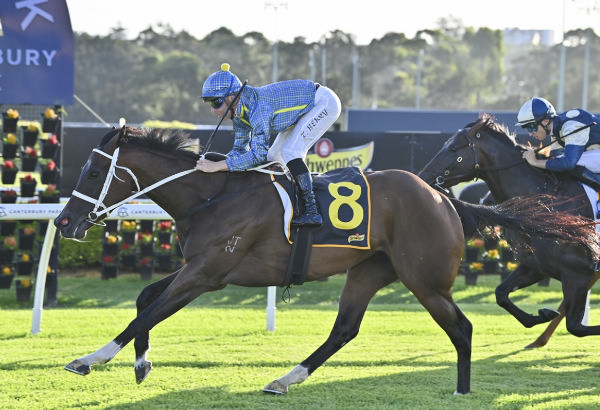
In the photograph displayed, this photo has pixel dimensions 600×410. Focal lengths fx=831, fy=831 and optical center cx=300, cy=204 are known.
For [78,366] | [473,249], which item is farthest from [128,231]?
[78,366]

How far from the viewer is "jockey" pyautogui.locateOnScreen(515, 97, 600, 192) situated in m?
5.76

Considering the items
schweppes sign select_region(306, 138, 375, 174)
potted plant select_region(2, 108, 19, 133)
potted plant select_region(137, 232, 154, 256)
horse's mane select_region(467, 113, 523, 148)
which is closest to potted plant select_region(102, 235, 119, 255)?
potted plant select_region(137, 232, 154, 256)

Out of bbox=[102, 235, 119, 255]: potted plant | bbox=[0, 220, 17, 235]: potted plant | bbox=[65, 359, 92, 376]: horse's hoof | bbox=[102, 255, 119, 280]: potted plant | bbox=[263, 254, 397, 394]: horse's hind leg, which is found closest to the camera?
bbox=[65, 359, 92, 376]: horse's hoof

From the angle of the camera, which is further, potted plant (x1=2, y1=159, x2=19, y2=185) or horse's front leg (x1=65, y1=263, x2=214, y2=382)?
potted plant (x1=2, y1=159, x2=19, y2=185)

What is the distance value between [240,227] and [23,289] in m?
4.62

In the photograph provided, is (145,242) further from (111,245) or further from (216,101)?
(216,101)

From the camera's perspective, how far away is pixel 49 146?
8211mm

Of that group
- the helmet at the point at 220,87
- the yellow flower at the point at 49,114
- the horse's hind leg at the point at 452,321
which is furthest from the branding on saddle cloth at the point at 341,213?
the yellow flower at the point at 49,114

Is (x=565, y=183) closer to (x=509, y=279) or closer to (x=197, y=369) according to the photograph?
(x=509, y=279)

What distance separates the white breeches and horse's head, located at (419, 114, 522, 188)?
1333 mm

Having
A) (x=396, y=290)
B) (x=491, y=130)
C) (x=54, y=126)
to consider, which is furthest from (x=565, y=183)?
(x=54, y=126)

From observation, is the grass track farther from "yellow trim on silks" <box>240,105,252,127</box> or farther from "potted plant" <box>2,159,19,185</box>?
"yellow trim on silks" <box>240,105,252,127</box>

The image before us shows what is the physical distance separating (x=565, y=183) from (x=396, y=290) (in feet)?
13.6

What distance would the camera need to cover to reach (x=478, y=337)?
674 cm
